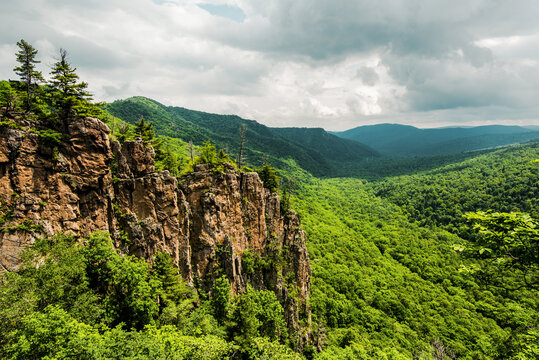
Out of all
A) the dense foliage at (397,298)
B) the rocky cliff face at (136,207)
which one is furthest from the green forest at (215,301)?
the rocky cliff face at (136,207)

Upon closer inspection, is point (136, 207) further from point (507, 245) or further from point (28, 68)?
point (507, 245)

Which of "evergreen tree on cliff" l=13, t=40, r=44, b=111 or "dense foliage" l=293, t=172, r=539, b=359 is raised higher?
"evergreen tree on cliff" l=13, t=40, r=44, b=111

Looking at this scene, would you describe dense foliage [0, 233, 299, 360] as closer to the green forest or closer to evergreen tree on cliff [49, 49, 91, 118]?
the green forest

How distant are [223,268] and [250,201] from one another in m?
13.5

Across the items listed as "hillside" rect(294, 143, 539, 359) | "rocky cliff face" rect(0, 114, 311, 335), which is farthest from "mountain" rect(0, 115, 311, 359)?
"hillside" rect(294, 143, 539, 359)

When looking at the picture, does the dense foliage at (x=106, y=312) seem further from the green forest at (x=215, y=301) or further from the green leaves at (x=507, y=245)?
the green leaves at (x=507, y=245)

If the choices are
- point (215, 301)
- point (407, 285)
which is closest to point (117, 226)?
point (215, 301)

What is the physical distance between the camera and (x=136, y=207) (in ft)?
102

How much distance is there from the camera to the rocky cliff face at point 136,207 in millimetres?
22859

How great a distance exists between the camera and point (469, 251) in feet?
34.9

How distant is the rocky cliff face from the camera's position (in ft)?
75.0

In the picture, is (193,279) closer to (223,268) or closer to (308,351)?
(223,268)

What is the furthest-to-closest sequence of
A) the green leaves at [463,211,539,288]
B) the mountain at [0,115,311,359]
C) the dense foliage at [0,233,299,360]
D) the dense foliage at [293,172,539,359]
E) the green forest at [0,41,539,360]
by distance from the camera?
the dense foliage at [293,172,539,359]
the mountain at [0,115,311,359]
the dense foliage at [0,233,299,360]
the green forest at [0,41,539,360]
the green leaves at [463,211,539,288]

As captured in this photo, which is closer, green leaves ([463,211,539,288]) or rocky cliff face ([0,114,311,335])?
green leaves ([463,211,539,288])
